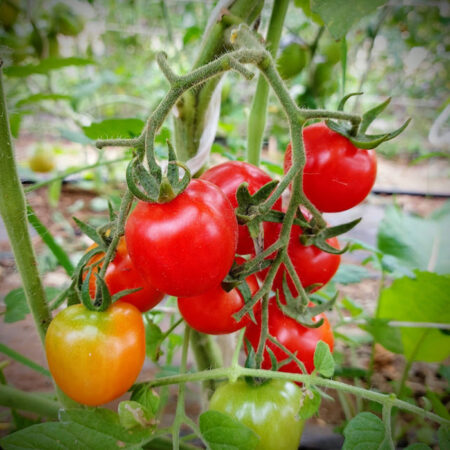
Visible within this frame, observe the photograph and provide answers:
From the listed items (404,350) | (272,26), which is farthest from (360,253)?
(272,26)

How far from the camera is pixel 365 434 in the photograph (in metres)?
0.35

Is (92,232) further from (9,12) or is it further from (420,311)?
(9,12)

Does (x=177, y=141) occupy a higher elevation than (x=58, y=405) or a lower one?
higher

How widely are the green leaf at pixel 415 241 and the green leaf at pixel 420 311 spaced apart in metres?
0.08

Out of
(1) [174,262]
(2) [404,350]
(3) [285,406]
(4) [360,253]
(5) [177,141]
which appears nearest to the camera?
(1) [174,262]

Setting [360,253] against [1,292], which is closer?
[1,292]

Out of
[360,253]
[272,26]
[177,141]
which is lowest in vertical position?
[360,253]

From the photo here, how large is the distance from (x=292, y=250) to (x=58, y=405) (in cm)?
35

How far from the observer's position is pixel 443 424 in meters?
0.36

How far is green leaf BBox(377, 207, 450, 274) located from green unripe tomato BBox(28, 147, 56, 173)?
5.28 ft

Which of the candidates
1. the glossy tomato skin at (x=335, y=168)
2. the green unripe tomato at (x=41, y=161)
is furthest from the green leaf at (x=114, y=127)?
the green unripe tomato at (x=41, y=161)

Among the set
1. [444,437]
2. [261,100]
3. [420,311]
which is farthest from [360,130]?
[420,311]

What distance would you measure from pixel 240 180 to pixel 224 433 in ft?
0.79

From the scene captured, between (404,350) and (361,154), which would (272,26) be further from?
(404,350)
